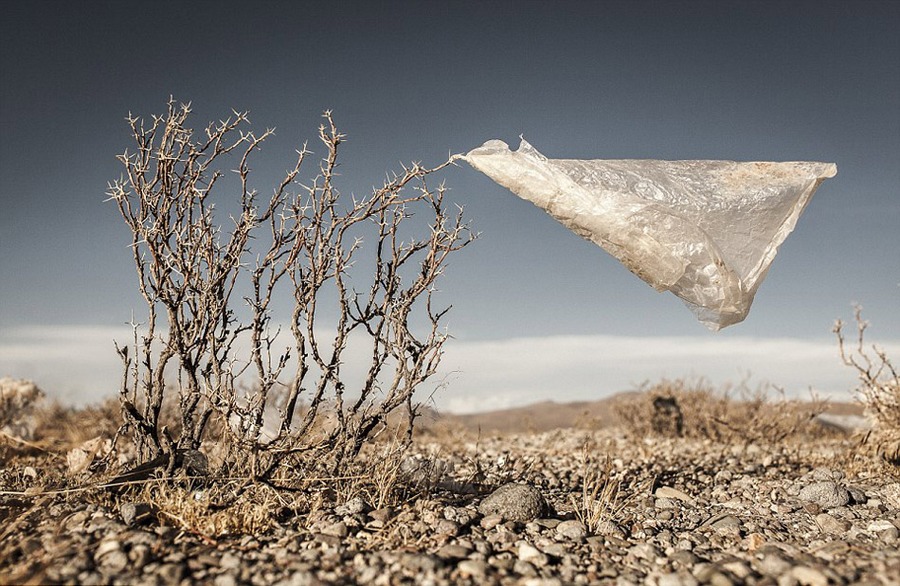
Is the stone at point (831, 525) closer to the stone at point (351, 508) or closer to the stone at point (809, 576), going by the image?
the stone at point (809, 576)

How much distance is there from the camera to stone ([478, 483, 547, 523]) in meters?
3.87

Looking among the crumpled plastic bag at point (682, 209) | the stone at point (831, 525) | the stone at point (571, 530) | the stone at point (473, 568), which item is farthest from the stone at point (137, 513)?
the stone at point (831, 525)

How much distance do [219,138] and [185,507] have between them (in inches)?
81.1

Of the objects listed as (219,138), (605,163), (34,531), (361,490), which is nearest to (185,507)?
(34,531)

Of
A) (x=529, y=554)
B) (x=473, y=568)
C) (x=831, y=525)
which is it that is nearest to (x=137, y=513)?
(x=473, y=568)

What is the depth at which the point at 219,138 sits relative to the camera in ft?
13.4

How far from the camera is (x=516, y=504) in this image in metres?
3.91

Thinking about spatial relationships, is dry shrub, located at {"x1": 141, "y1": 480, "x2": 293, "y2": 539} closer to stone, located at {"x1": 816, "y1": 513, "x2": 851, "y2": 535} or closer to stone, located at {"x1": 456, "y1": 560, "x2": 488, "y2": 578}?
stone, located at {"x1": 456, "y1": 560, "x2": 488, "y2": 578}

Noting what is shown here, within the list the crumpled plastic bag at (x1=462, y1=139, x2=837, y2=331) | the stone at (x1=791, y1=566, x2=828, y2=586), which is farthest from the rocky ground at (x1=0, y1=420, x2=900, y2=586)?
the crumpled plastic bag at (x1=462, y1=139, x2=837, y2=331)

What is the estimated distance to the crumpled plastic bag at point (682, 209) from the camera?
14.3ft

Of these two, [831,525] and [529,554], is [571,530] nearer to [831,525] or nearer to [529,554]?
[529,554]

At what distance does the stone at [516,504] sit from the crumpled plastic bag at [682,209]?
5.27 ft

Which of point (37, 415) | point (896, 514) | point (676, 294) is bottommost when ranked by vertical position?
point (896, 514)

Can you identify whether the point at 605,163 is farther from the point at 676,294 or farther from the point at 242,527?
the point at 242,527
